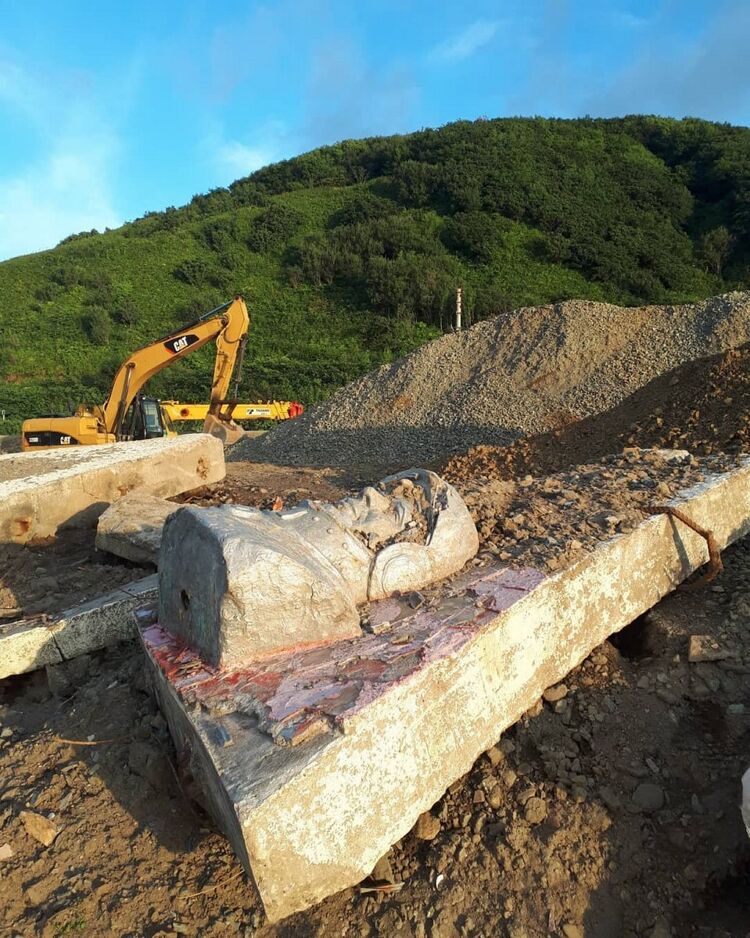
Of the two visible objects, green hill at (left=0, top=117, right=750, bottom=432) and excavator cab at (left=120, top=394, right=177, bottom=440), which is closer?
excavator cab at (left=120, top=394, right=177, bottom=440)

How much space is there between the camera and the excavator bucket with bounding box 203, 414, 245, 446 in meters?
12.2

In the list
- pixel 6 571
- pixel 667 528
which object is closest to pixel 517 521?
pixel 667 528

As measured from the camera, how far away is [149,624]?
2.38 meters

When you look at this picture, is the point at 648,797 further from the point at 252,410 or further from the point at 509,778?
the point at 252,410

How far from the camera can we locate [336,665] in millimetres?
1911

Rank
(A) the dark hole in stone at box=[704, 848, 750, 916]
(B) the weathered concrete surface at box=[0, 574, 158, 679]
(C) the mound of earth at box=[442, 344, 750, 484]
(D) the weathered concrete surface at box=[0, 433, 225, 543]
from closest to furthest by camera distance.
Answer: (A) the dark hole in stone at box=[704, 848, 750, 916] → (B) the weathered concrete surface at box=[0, 574, 158, 679] → (D) the weathered concrete surface at box=[0, 433, 225, 543] → (C) the mound of earth at box=[442, 344, 750, 484]

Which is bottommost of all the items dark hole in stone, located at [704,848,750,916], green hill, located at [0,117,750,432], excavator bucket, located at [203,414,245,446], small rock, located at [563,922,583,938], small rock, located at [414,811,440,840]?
dark hole in stone, located at [704,848,750,916]

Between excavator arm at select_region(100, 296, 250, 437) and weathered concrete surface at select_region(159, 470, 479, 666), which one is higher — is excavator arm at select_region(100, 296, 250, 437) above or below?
above

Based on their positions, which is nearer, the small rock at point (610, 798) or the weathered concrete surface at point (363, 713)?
the weathered concrete surface at point (363, 713)

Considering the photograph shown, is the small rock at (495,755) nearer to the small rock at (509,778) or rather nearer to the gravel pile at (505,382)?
the small rock at (509,778)

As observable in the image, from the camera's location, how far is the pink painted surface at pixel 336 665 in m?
1.69

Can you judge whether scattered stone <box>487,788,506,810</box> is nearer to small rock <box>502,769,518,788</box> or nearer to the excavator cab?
small rock <box>502,769,518,788</box>

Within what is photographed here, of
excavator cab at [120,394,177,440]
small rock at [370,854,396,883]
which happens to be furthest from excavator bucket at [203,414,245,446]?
small rock at [370,854,396,883]

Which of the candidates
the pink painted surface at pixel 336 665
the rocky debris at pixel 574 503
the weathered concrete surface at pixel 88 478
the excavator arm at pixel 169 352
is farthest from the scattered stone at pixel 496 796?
the excavator arm at pixel 169 352
